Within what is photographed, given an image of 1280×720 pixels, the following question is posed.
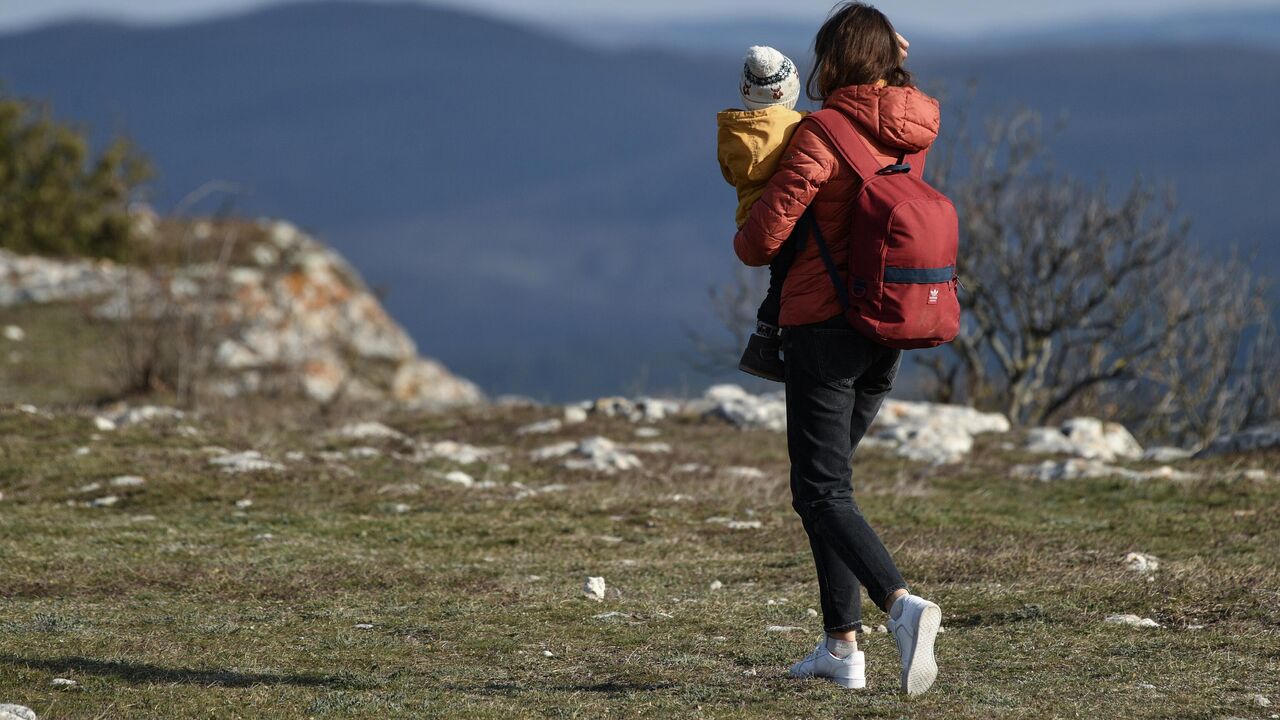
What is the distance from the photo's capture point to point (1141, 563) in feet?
24.5

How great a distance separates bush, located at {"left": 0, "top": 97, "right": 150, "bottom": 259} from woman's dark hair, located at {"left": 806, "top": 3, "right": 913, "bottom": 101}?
3880 cm

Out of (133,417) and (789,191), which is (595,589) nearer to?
(789,191)

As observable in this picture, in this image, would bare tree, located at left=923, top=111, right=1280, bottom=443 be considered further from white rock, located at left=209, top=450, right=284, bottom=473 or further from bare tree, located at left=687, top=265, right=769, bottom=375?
white rock, located at left=209, top=450, right=284, bottom=473

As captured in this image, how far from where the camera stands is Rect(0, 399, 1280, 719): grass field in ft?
15.6

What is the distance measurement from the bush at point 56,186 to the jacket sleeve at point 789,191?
3895cm

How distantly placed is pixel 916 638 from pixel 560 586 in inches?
125

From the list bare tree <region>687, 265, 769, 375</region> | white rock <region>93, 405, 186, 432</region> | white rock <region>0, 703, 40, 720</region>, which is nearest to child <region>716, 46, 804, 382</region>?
white rock <region>0, 703, 40, 720</region>

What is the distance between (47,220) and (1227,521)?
3957 centimetres

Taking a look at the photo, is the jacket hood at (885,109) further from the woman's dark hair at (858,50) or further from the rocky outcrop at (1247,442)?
the rocky outcrop at (1247,442)

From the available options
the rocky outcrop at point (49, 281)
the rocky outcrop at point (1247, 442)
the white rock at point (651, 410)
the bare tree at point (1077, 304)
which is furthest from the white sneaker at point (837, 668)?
the rocky outcrop at point (49, 281)

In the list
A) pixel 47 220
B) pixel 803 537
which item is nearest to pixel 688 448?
pixel 803 537

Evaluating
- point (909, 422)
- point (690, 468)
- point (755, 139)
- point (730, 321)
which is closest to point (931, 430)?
point (909, 422)

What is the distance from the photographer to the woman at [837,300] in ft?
14.1

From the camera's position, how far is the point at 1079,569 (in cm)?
742
